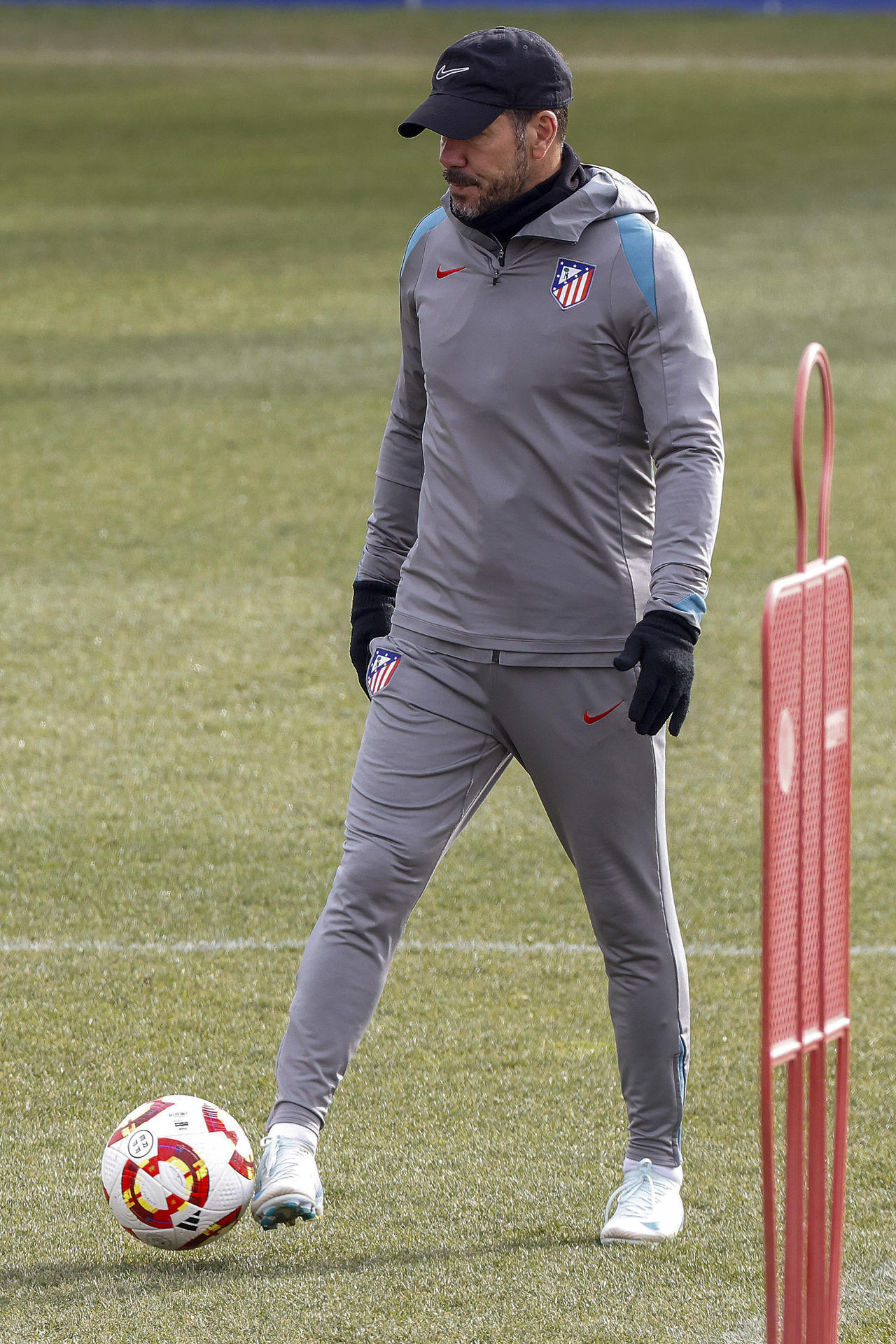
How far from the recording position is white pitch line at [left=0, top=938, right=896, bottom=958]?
18.8 ft

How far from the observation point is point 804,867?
2768mm

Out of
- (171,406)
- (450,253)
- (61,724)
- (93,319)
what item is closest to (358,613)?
(450,253)

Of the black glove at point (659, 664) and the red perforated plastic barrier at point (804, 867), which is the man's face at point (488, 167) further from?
the red perforated plastic barrier at point (804, 867)

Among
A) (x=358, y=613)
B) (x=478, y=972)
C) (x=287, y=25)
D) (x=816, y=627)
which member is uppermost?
(x=287, y=25)

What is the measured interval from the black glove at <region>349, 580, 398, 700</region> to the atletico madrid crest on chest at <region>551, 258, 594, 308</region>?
851mm

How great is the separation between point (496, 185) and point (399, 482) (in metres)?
0.73

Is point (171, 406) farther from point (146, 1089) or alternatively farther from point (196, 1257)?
point (196, 1257)

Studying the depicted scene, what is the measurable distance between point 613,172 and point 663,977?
1649 mm

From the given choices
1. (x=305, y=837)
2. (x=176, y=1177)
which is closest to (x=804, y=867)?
(x=176, y=1177)

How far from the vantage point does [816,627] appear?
2789 mm

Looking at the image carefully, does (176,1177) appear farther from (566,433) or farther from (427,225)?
(427,225)

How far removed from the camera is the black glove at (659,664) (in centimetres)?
365

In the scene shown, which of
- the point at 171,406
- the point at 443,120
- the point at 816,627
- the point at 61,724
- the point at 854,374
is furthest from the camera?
the point at 854,374

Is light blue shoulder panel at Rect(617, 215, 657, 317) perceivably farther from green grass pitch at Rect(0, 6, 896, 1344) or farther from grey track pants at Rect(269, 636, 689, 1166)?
green grass pitch at Rect(0, 6, 896, 1344)
